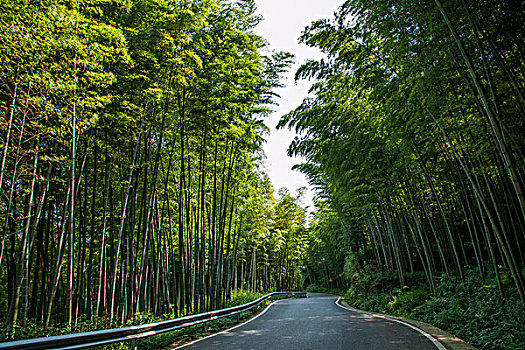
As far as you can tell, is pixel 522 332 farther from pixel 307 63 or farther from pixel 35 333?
pixel 35 333

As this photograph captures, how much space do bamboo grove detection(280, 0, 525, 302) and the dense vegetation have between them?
0.08 feet

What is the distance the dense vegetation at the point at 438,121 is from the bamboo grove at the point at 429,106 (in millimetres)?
24

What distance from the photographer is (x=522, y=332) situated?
3.84m

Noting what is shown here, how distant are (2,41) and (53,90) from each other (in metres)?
0.88

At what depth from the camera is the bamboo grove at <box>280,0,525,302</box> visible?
3873 mm

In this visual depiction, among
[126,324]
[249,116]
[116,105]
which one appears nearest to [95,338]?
[126,324]

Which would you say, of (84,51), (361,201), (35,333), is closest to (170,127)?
(84,51)

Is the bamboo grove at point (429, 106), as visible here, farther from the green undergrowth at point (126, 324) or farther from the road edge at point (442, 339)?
the green undergrowth at point (126, 324)


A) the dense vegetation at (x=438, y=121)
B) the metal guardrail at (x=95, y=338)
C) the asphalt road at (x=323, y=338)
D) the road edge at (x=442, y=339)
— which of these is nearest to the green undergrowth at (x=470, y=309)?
the dense vegetation at (x=438, y=121)

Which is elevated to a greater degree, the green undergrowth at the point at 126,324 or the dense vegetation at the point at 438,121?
the dense vegetation at the point at 438,121

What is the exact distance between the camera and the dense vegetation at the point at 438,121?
389 cm

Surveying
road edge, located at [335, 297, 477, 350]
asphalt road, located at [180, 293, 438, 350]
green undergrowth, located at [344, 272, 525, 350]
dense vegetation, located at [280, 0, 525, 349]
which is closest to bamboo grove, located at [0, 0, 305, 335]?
dense vegetation, located at [280, 0, 525, 349]

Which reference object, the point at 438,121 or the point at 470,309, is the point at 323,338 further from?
the point at 438,121

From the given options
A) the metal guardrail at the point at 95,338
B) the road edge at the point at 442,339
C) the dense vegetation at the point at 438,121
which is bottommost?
the road edge at the point at 442,339
